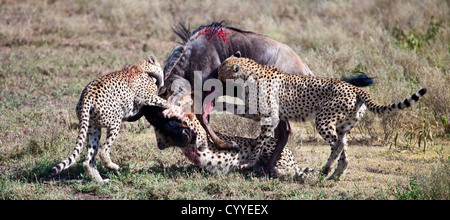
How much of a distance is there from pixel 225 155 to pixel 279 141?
2.50 ft

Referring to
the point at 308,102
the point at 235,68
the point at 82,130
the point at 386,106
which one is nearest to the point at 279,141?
the point at 308,102

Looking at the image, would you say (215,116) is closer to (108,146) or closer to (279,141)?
(279,141)

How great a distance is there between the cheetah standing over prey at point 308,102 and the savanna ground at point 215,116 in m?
0.51

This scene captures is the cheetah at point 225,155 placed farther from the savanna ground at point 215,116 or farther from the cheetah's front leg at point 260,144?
the savanna ground at point 215,116

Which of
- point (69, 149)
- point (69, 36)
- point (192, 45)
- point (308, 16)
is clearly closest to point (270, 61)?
point (192, 45)

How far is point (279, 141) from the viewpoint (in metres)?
7.15

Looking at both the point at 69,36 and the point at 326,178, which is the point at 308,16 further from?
the point at 326,178

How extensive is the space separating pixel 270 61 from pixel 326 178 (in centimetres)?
186

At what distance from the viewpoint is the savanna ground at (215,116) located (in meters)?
6.36

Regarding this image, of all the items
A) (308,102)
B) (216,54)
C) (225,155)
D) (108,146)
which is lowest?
(225,155)

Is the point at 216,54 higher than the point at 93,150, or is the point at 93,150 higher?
the point at 216,54

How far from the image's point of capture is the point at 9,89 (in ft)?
34.2

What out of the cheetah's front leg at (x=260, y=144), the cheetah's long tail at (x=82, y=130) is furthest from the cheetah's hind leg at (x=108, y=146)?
the cheetah's front leg at (x=260, y=144)

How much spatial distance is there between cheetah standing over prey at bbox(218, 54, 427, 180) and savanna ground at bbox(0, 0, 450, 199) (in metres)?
0.51
